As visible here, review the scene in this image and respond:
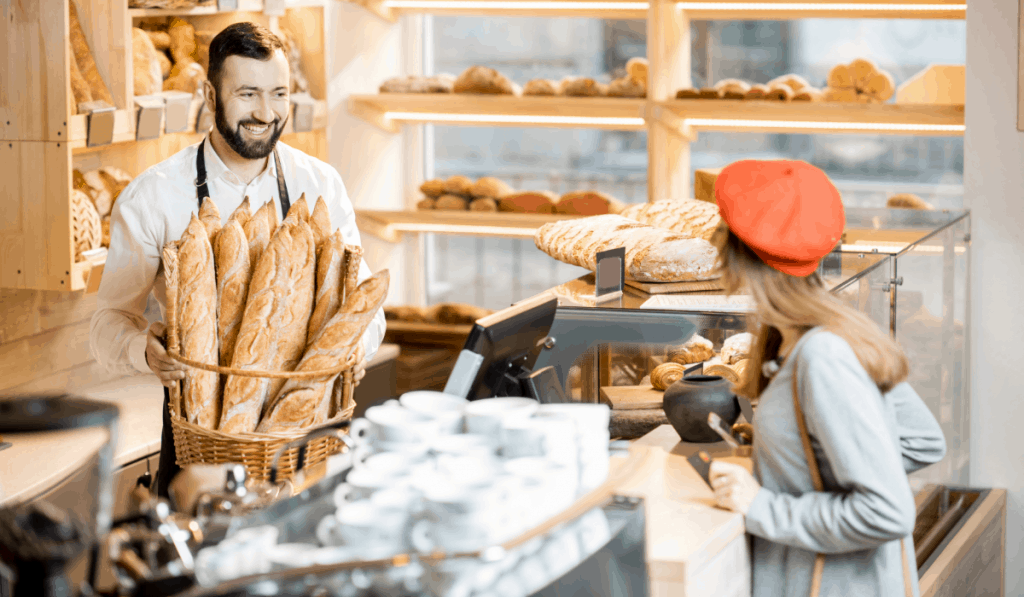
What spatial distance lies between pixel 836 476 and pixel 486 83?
291 cm

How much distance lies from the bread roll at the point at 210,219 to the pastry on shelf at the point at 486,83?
7.45 feet

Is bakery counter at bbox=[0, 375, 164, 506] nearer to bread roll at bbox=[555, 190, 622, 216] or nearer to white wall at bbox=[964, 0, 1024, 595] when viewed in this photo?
bread roll at bbox=[555, 190, 622, 216]

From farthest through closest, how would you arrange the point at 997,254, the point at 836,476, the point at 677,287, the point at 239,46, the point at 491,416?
the point at 997,254 < the point at 677,287 < the point at 239,46 < the point at 836,476 < the point at 491,416

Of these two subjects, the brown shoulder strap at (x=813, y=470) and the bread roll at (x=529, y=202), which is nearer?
the brown shoulder strap at (x=813, y=470)

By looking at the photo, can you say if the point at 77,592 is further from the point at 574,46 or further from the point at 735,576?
the point at 574,46

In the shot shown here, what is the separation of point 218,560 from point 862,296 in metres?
1.47

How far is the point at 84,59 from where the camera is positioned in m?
2.57

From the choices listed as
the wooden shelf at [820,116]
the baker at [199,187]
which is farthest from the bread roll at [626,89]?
the baker at [199,187]

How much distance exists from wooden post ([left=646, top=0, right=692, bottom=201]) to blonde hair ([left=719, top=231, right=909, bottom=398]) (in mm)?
2512

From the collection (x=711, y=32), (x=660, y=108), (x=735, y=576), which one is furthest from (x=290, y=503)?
(x=711, y=32)

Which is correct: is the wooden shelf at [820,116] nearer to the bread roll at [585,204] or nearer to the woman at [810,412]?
the bread roll at [585,204]

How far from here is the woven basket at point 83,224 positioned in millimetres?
2535

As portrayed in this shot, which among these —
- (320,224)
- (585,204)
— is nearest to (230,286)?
(320,224)

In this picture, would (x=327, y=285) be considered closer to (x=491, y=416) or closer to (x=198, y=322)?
(x=198, y=322)
